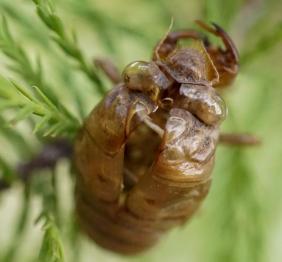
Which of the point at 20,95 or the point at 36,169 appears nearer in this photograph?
the point at 20,95

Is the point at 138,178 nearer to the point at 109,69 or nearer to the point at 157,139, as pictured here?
the point at 157,139

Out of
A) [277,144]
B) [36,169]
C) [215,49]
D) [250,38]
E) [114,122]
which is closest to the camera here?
[114,122]

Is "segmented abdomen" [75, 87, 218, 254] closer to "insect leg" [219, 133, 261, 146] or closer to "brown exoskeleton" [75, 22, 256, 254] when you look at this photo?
"brown exoskeleton" [75, 22, 256, 254]

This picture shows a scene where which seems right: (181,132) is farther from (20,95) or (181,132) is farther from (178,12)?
(178,12)

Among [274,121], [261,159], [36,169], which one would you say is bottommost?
[261,159]

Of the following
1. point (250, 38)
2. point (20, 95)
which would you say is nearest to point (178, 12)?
point (250, 38)

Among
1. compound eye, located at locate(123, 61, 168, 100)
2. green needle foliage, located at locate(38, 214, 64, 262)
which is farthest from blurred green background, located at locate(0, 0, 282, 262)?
compound eye, located at locate(123, 61, 168, 100)
